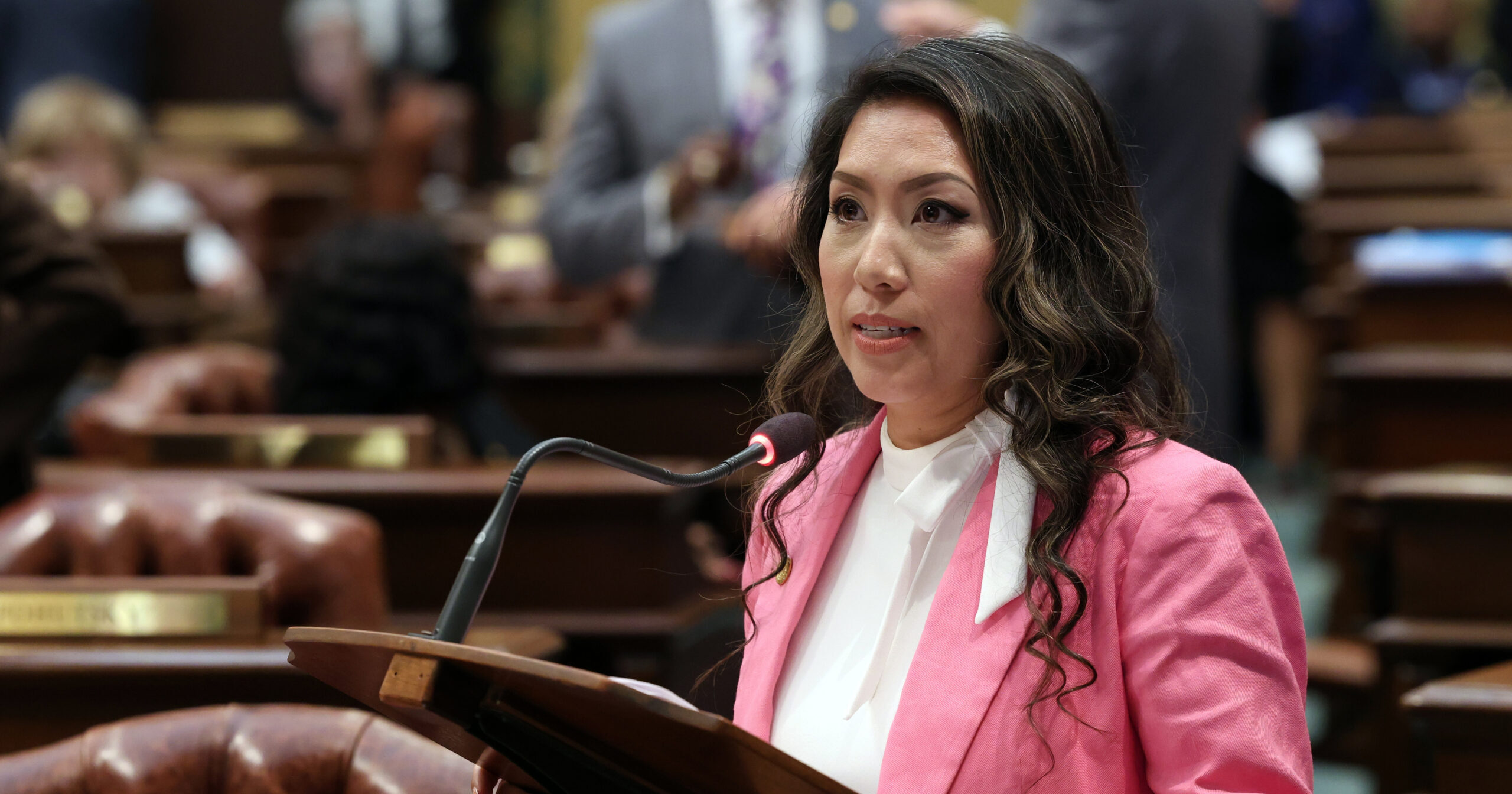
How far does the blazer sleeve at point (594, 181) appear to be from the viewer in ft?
10.9

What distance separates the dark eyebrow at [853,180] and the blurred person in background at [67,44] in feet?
23.3

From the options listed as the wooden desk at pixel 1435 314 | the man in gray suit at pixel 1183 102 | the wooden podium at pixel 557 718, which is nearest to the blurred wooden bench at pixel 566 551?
the man in gray suit at pixel 1183 102

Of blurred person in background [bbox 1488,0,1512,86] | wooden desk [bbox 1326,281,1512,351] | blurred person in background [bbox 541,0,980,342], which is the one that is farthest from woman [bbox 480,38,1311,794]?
blurred person in background [bbox 1488,0,1512,86]

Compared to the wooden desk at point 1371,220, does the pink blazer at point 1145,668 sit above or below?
above

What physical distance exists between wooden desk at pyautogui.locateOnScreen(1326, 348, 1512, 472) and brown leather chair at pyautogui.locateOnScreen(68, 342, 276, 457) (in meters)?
2.28

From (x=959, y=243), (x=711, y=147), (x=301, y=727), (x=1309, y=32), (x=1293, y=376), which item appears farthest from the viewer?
(x=1309, y=32)

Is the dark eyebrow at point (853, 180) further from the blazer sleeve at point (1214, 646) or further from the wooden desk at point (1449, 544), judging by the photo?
the wooden desk at point (1449, 544)

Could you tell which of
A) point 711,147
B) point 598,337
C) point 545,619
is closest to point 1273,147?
point 598,337

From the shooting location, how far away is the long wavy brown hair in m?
1.17

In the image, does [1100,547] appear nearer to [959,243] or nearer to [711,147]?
[959,243]

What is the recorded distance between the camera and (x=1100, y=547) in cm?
113

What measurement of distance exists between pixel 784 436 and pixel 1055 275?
0.23 metres

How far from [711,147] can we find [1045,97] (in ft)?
6.15

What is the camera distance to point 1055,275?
46.9 inches
